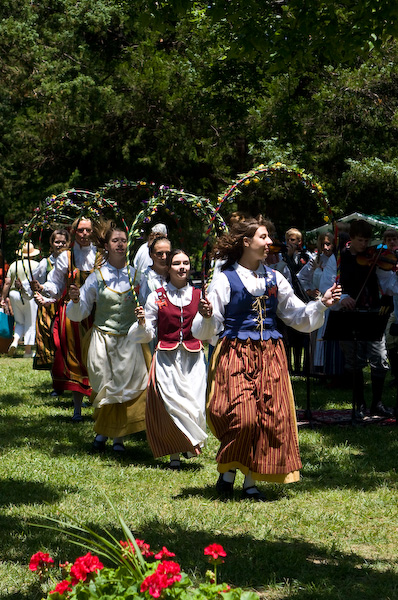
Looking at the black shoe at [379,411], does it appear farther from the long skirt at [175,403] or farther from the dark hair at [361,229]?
the long skirt at [175,403]

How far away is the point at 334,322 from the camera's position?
27.0 feet

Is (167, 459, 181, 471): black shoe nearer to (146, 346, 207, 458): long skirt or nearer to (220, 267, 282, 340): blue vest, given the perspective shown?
(146, 346, 207, 458): long skirt

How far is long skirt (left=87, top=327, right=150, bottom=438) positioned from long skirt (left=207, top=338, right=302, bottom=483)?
1667mm

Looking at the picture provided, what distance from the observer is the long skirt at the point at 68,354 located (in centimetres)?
914

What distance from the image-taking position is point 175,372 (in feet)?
22.6

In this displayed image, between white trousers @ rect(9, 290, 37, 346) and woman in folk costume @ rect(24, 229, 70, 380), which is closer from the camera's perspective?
woman in folk costume @ rect(24, 229, 70, 380)

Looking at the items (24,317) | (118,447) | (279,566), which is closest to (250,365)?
(279,566)

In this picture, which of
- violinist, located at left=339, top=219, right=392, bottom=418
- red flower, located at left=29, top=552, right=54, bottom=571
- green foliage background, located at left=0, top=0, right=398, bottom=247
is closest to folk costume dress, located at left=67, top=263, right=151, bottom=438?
violinist, located at left=339, top=219, right=392, bottom=418

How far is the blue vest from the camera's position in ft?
19.4

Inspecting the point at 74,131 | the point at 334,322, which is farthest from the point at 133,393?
the point at 74,131

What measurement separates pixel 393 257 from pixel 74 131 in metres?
14.1

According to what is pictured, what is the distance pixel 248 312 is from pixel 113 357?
2.06m

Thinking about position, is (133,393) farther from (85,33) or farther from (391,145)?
(85,33)

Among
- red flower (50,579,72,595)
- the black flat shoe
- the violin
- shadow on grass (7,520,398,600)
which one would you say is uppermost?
the violin
